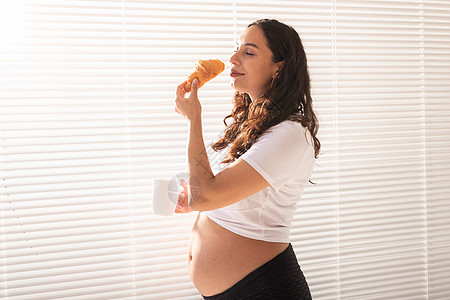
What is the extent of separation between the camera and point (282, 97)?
1.45 m

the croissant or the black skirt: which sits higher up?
the croissant

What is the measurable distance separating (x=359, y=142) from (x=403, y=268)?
2.12 feet

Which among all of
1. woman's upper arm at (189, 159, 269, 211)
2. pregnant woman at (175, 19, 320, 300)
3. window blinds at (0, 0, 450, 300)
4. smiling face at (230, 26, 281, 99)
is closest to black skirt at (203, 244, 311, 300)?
pregnant woman at (175, 19, 320, 300)

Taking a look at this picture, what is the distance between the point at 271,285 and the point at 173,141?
2.22 ft

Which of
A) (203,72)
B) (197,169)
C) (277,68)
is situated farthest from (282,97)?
(197,169)

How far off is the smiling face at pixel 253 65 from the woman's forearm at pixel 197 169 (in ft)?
0.91

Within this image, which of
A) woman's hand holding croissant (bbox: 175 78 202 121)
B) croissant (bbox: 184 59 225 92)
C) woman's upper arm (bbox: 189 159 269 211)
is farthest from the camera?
croissant (bbox: 184 59 225 92)

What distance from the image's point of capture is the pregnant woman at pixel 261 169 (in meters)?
1.31

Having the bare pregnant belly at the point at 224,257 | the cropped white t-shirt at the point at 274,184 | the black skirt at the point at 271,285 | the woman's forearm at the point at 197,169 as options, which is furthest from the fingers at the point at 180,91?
the black skirt at the point at 271,285

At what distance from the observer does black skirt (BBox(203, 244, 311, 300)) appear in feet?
4.66

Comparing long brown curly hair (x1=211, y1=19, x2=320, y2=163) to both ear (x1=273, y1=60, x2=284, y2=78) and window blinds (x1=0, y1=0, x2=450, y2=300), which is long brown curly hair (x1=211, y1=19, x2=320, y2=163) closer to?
ear (x1=273, y1=60, x2=284, y2=78)

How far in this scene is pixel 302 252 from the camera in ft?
6.49

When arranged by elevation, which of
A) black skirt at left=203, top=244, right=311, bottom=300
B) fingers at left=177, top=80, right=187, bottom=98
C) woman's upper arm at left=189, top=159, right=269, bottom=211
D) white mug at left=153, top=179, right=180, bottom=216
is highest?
fingers at left=177, top=80, right=187, bottom=98

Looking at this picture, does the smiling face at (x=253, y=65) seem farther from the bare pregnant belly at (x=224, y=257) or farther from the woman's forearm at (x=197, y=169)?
the bare pregnant belly at (x=224, y=257)
